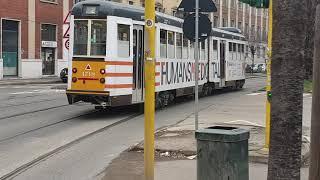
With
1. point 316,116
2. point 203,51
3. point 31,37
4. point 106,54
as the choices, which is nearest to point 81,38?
point 106,54

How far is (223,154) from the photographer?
5.76 metres

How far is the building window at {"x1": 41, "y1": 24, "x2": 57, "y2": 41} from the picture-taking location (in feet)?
146

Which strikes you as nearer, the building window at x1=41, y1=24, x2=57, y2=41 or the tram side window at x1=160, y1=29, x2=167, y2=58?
the tram side window at x1=160, y1=29, x2=167, y2=58

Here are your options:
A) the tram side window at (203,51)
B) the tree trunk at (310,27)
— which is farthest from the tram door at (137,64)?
the tram side window at (203,51)

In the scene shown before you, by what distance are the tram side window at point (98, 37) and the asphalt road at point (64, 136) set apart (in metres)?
1.90

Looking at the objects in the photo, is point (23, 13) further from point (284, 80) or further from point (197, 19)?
point (284, 80)

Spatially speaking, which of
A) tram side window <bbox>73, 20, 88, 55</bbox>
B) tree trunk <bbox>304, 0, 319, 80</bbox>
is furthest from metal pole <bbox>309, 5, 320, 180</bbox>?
tram side window <bbox>73, 20, 88, 55</bbox>

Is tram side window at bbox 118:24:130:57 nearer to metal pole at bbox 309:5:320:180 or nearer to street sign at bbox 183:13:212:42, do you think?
street sign at bbox 183:13:212:42

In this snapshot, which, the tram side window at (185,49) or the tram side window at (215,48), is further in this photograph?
the tram side window at (215,48)

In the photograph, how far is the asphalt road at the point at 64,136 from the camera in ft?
30.3

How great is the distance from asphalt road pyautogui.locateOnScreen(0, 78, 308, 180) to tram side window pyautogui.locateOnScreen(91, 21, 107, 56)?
6.24 ft

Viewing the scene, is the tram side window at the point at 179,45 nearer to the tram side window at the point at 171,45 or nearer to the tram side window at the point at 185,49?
the tram side window at the point at 185,49

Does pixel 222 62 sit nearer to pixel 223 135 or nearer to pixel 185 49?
pixel 185 49

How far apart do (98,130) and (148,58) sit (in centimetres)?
694
